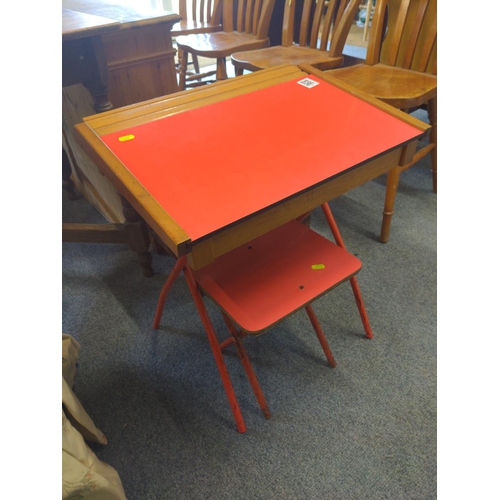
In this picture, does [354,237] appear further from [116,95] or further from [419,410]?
[116,95]

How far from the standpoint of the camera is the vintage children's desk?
30.1 inches

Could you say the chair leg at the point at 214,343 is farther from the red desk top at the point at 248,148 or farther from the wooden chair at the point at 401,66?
the wooden chair at the point at 401,66

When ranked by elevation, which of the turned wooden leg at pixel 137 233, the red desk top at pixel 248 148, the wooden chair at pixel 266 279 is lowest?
the turned wooden leg at pixel 137 233

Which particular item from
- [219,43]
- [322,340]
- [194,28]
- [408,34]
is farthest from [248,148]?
[194,28]

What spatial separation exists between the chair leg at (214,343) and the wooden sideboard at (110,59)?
72 cm

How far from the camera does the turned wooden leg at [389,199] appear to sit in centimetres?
164

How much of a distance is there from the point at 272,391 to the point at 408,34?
164cm

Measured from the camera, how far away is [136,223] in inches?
59.6

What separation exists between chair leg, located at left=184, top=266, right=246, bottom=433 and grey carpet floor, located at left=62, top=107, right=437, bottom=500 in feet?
0.22

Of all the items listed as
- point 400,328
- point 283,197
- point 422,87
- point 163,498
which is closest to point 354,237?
point 400,328

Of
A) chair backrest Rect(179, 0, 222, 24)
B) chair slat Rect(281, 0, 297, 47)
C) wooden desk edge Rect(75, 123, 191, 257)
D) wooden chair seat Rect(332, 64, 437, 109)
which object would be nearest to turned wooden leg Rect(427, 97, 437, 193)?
wooden chair seat Rect(332, 64, 437, 109)

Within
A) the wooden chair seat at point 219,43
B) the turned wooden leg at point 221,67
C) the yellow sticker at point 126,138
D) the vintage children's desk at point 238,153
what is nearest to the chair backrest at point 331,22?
the wooden chair seat at point 219,43

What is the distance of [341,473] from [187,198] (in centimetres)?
85

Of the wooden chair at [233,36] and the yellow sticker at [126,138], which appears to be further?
the wooden chair at [233,36]
